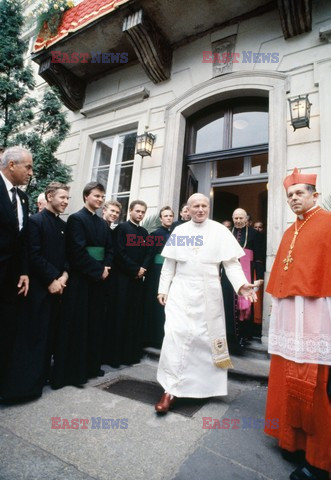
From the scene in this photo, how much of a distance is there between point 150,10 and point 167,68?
1.03m

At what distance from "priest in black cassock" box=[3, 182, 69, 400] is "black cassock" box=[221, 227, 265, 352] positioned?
2471mm

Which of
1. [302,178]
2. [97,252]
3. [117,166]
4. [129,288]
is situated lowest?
[129,288]

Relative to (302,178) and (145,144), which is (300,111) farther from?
(145,144)

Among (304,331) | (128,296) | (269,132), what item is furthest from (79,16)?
(304,331)

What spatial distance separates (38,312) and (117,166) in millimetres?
4873

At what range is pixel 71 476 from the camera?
64.4 inches

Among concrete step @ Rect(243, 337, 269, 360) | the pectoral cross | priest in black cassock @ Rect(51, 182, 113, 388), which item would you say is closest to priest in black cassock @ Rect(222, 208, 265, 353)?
concrete step @ Rect(243, 337, 269, 360)

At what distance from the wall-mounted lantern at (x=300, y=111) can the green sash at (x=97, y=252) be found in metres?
3.48

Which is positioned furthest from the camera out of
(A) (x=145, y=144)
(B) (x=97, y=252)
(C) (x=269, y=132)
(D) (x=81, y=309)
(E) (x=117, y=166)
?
(E) (x=117, y=166)

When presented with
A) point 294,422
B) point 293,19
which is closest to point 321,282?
point 294,422

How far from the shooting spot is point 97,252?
338 cm

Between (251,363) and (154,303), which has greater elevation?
(154,303)

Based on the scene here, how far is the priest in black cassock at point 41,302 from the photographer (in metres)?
2.59

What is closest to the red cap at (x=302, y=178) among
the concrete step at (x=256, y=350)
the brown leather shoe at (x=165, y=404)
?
the brown leather shoe at (x=165, y=404)
